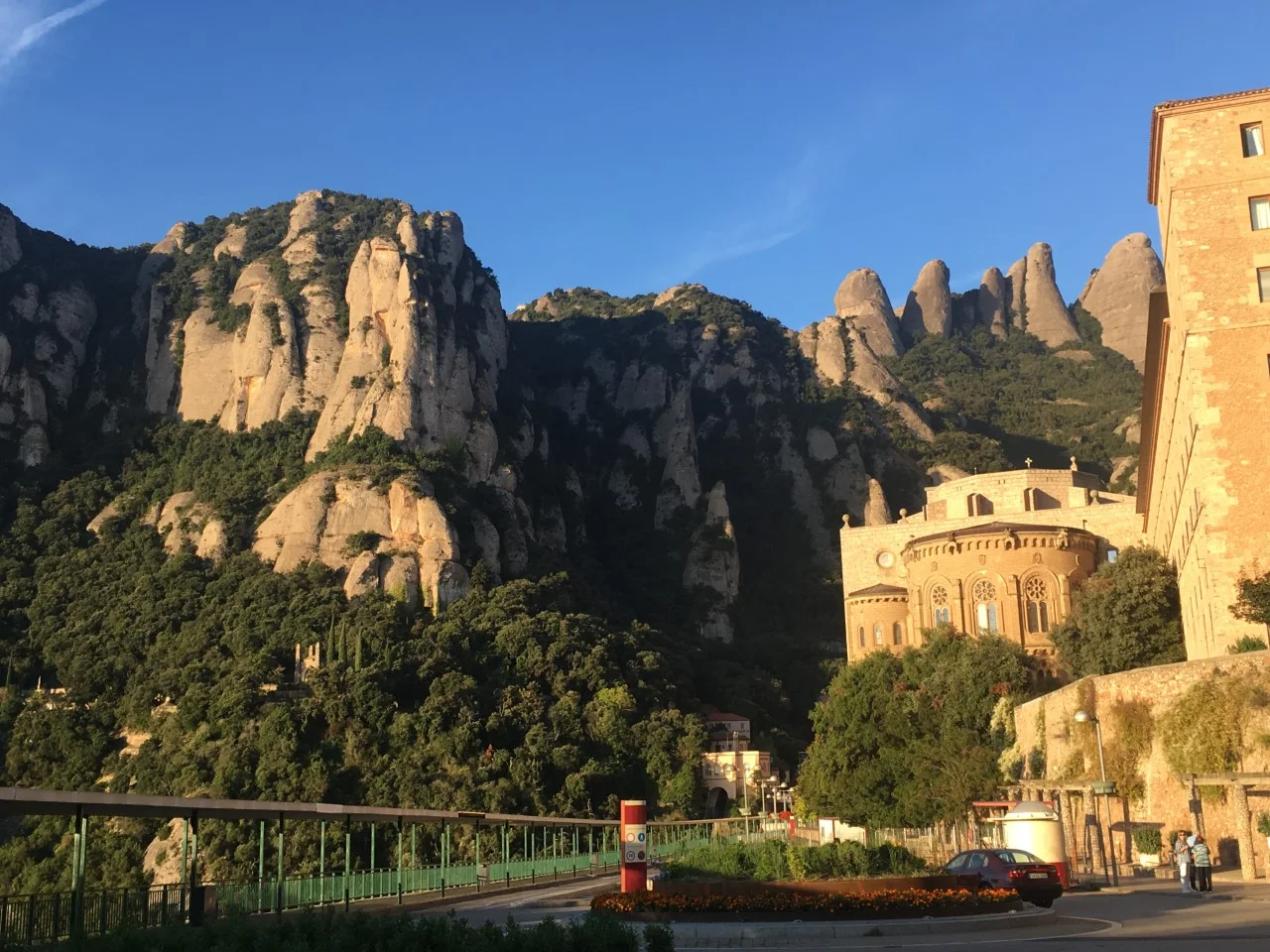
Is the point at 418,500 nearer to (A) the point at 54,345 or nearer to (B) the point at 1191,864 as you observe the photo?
(A) the point at 54,345

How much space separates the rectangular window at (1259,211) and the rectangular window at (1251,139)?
1.46 metres

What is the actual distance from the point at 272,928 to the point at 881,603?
66.9 meters

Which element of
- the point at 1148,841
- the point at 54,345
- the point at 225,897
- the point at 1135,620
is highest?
the point at 54,345

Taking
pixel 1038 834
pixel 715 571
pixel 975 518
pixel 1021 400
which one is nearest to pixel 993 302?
pixel 1021 400

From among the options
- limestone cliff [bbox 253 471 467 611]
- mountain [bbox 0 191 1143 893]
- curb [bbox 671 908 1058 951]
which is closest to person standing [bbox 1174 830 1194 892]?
curb [bbox 671 908 1058 951]

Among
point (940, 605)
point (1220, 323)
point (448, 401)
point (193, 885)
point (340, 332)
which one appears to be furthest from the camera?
point (340, 332)

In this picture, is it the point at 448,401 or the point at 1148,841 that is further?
the point at 448,401

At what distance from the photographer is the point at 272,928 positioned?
13.4 meters

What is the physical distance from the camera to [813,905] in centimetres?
1925

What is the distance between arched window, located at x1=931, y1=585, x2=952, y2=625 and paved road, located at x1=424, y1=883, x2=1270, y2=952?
45761 millimetres

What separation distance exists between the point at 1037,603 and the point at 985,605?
9.06 ft

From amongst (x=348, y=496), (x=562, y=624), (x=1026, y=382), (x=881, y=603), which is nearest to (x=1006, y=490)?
(x=881, y=603)

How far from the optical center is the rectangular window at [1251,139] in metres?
38.5

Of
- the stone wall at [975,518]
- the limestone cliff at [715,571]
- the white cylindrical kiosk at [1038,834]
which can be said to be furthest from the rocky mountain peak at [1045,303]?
the white cylindrical kiosk at [1038,834]
